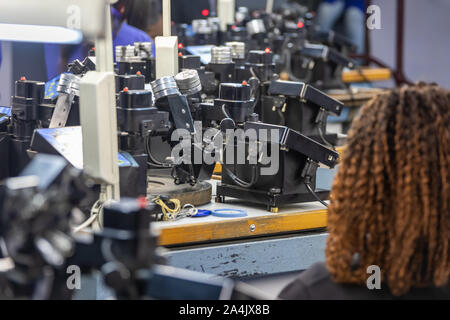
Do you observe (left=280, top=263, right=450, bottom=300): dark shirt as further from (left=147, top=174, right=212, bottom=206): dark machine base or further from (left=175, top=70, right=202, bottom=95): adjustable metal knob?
(left=175, top=70, right=202, bottom=95): adjustable metal knob

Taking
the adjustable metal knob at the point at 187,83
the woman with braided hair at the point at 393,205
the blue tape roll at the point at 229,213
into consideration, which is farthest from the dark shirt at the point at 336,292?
the adjustable metal knob at the point at 187,83

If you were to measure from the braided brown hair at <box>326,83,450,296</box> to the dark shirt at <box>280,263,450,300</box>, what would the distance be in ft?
0.05

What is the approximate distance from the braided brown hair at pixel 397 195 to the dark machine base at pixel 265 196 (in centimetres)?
120

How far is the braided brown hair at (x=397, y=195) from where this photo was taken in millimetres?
1336

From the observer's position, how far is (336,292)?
1.40 meters

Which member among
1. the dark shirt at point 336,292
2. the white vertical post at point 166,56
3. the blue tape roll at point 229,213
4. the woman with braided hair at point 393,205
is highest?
the white vertical post at point 166,56

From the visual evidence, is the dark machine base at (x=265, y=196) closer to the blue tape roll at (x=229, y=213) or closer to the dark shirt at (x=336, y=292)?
the blue tape roll at (x=229, y=213)

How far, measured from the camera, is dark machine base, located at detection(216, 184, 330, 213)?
2.61 meters

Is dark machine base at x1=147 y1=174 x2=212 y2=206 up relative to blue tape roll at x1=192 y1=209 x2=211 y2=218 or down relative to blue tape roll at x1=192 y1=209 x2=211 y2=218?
up

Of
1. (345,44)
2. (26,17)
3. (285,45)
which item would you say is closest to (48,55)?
(285,45)

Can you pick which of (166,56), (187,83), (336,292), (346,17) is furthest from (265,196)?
(346,17)

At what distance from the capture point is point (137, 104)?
2229 mm

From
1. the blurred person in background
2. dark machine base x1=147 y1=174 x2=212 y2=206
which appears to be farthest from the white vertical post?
the blurred person in background

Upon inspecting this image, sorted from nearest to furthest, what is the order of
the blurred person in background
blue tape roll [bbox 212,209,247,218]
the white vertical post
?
blue tape roll [bbox 212,209,247,218] → the white vertical post → the blurred person in background
